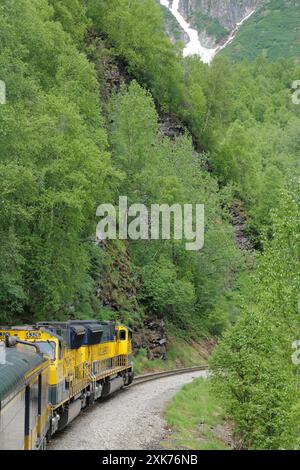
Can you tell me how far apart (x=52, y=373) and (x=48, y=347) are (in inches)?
36.0

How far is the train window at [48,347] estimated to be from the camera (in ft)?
59.9

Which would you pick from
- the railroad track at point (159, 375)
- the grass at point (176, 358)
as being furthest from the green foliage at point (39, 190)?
the grass at point (176, 358)

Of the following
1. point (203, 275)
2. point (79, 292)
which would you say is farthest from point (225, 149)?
point (79, 292)

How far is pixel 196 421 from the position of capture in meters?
25.0

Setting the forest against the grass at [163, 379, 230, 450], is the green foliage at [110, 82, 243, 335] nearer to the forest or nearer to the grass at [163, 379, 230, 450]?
the forest

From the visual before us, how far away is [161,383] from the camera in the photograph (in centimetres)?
3519

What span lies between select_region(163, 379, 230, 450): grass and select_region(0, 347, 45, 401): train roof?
20.8 ft

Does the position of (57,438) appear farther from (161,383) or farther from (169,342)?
(169,342)

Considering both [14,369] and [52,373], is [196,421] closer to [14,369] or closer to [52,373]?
[52,373]

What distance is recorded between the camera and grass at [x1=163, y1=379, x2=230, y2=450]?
19812 mm

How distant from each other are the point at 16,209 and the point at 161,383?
1417 centimetres
